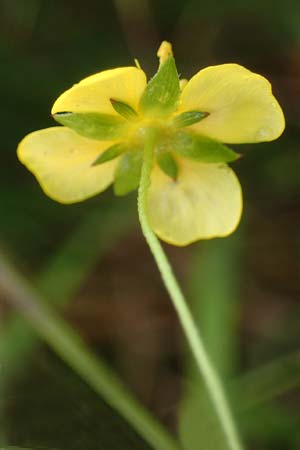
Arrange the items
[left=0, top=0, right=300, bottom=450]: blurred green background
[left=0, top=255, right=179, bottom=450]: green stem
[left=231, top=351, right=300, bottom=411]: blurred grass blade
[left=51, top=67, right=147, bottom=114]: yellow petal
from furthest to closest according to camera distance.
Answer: [left=0, top=0, right=300, bottom=450]: blurred green background < [left=231, top=351, right=300, bottom=411]: blurred grass blade < [left=0, top=255, right=179, bottom=450]: green stem < [left=51, top=67, right=147, bottom=114]: yellow petal

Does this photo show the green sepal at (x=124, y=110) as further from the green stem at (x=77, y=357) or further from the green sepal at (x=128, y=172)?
the green stem at (x=77, y=357)

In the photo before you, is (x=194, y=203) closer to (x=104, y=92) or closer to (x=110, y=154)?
(x=110, y=154)

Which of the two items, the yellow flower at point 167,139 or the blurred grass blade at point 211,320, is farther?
the blurred grass blade at point 211,320

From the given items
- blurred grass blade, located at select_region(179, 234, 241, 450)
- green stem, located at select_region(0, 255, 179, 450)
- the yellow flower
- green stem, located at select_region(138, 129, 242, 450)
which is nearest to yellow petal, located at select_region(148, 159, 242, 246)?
the yellow flower

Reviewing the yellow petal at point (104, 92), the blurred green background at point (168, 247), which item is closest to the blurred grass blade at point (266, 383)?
the blurred green background at point (168, 247)

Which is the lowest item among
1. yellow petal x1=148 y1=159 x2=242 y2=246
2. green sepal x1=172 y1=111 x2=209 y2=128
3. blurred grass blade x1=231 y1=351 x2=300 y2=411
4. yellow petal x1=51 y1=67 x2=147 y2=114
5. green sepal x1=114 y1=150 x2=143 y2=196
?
blurred grass blade x1=231 y1=351 x2=300 y2=411

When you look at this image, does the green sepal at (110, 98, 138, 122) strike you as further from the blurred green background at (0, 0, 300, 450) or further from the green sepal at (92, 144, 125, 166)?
the blurred green background at (0, 0, 300, 450)

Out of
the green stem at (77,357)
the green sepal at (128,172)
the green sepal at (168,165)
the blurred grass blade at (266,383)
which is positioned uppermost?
the green sepal at (128,172)
